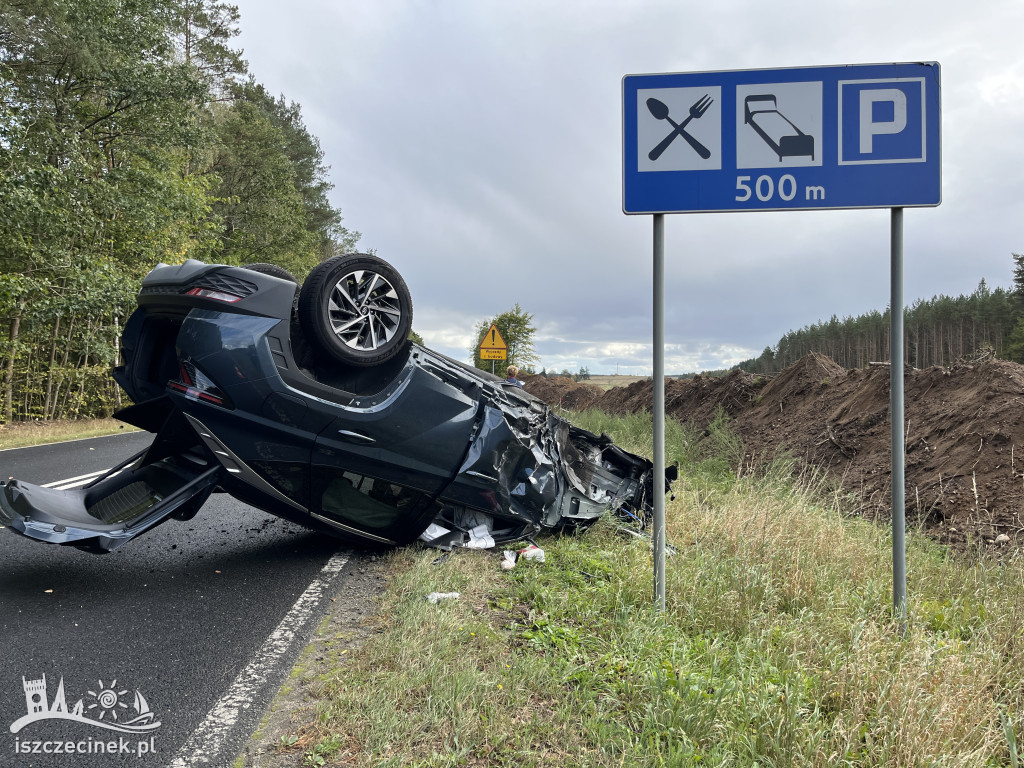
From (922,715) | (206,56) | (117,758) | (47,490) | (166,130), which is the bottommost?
(117,758)

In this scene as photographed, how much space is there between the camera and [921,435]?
802 centimetres

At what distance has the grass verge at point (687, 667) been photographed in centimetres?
211

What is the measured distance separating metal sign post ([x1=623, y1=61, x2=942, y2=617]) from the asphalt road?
223cm

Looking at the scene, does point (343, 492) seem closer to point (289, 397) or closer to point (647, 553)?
→ point (289, 397)

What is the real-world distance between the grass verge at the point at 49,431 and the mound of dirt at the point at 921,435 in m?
13.7

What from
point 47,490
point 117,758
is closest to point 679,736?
point 117,758

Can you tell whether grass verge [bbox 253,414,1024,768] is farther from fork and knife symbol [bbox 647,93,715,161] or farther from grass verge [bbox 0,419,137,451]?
grass verge [bbox 0,419,137,451]

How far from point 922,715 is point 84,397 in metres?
22.3

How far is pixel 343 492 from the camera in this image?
4004 mm

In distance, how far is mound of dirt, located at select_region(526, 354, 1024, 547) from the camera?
616cm

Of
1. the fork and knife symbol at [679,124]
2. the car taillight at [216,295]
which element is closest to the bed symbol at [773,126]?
the fork and knife symbol at [679,124]

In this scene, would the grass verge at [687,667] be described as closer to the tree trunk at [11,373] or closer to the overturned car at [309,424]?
the overturned car at [309,424]

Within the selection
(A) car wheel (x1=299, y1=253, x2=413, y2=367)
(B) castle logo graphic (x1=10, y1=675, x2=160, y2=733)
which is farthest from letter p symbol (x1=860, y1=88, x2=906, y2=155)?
(B) castle logo graphic (x1=10, y1=675, x2=160, y2=733)

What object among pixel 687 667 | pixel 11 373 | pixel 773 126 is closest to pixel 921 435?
pixel 773 126
